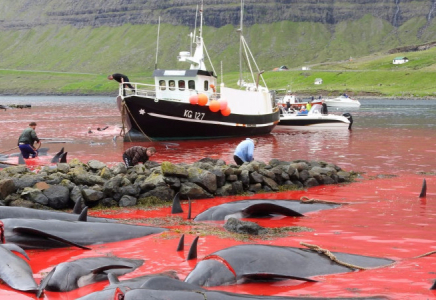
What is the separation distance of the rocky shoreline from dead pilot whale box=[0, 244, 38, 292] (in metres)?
5.15

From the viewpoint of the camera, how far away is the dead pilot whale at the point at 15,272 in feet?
24.7

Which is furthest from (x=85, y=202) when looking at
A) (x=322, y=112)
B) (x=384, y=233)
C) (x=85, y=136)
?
(x=322, y=112)

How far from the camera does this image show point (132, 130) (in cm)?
3519

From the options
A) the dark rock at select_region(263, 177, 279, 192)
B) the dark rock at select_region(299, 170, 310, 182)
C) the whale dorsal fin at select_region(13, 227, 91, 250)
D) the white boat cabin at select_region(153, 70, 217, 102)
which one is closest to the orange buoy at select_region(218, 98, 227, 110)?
the white boat cabin at select_region(153, 70, 217, 102)

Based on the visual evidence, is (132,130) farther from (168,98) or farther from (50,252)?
(50,252)

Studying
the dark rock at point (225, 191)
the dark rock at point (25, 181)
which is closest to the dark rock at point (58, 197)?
the dark rock at point (25, 181)

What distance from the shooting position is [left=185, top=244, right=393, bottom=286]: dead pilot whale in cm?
736

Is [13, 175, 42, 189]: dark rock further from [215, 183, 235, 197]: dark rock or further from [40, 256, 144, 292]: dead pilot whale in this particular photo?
[40, 256, 144, 292]: dead pilot whale

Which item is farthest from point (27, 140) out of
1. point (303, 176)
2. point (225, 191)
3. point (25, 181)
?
point (303, 176)

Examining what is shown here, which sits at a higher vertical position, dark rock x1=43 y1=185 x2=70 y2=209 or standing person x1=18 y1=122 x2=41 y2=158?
standing person x1=18 y1=122 x2=41 y2=158

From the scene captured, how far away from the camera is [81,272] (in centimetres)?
775

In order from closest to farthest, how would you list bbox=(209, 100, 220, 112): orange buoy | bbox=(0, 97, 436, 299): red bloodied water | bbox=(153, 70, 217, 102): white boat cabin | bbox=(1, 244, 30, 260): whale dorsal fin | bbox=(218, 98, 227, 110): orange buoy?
bbox=(0, 97, 436, 299): red bloodied water, bbox=(1, 244, 30, 260): whale dorsal fin, bbox=(209, 100, 220, 112): orange buoy, bbox=(218, 98, 227, 110): orange buoy, bbox=(153, 70, 217, 102): white boat cabin

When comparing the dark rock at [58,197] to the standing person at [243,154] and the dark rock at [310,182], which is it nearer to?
the standing person at [243,154]

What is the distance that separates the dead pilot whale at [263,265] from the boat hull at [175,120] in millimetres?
25827
